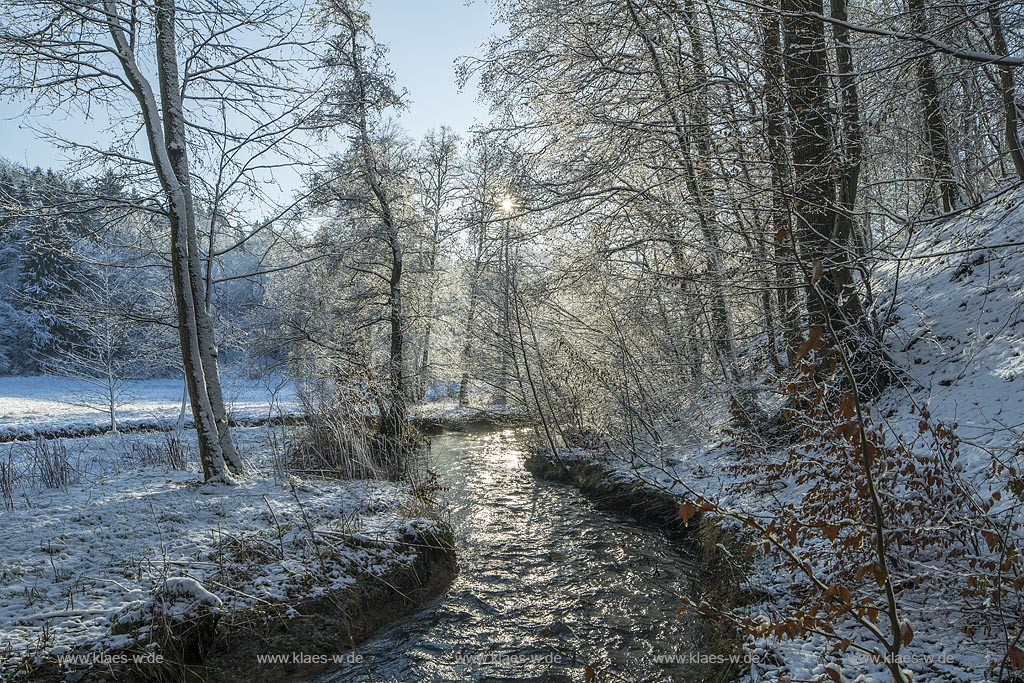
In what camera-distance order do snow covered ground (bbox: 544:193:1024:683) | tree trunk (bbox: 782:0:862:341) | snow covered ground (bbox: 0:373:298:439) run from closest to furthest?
snow covered ground (bbox: 544:193:1024:683), tree trunk (bbox: 782:0:862:341), snow covered ground (bbox: 0:373:298:439)

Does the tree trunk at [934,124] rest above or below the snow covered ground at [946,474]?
above

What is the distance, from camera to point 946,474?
13.3ft

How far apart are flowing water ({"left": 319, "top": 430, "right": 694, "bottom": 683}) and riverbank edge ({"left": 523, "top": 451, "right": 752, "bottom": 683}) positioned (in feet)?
0.70

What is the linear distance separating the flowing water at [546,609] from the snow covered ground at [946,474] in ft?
3.27

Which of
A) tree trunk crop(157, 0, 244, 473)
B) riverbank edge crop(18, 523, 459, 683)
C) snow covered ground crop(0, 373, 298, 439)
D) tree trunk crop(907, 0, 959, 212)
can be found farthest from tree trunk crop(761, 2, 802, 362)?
snow covered ground crop(0, 373, 298, 439)

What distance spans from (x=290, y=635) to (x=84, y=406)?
52.9 ft

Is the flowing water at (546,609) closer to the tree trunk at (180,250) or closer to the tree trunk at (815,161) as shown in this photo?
the tree trunk at (815,161)

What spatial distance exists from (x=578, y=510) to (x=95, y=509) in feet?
21.2

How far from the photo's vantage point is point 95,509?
6.25 meters

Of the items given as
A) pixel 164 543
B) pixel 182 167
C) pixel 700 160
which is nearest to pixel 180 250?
pixel 182 167

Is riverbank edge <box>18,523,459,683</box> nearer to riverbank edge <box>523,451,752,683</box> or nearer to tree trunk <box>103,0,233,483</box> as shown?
riverbank edge <box>523,451,752,683</box>

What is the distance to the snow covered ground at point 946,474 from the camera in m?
3.35

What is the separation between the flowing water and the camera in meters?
4.53

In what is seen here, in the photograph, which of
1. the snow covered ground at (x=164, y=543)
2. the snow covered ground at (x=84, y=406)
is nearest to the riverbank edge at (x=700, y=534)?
the snow covered ground at (x=164, y=543)
